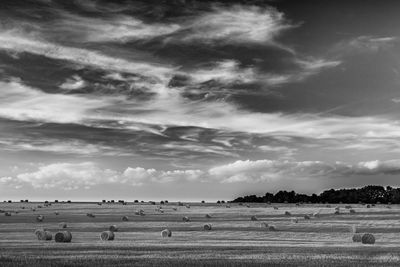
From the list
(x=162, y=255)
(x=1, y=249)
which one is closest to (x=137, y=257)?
(x=162, y=255)

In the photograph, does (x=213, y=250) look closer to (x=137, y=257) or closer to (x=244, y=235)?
(x=137, y=257)

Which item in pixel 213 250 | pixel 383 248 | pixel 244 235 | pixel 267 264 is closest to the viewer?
pixel 267 264

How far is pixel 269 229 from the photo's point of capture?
51.5 m

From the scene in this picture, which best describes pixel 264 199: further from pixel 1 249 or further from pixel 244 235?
pixel 1 249

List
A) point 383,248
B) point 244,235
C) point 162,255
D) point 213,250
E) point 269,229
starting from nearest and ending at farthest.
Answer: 1. point 162,255
2. point 213,250
3. point 383,248
4. point 244,235
5. point 269,229

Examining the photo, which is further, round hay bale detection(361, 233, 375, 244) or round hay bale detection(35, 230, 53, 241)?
round hay bale detection(35, 230, 53, 241)

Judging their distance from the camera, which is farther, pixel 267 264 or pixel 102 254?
pixel 102 254

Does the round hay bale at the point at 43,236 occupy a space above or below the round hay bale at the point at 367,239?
above

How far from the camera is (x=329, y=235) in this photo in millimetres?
46000

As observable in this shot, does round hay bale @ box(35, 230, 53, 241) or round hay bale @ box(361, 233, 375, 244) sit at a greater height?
round hay bale @ box(35, 230, 53, 241)

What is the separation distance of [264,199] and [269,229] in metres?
115

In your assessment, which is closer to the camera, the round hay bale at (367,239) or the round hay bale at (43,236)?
the round hay bale at (367,239)

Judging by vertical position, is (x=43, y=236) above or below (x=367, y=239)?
above

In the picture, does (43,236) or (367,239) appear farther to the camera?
(43,236)
